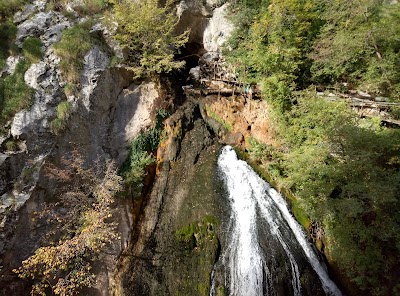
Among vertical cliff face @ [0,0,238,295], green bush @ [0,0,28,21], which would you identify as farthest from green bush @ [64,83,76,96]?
green bush @ [0,0,28,21]

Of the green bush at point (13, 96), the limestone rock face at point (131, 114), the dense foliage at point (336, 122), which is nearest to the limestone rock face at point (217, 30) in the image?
→ the dense foliage at point (336, 122)

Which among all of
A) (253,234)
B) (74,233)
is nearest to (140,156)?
(74,233)

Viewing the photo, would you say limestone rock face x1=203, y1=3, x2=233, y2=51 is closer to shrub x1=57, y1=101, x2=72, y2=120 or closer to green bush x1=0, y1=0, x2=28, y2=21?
green bush x1=0, y1=0, x2=28, y2=21

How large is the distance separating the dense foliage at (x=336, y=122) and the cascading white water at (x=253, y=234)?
0.79m

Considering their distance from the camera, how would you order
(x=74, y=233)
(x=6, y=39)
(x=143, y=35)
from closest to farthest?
(x=74, y=233) < (x=6, y=39) < (x=143, y=35)

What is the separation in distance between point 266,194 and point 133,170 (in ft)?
19.3

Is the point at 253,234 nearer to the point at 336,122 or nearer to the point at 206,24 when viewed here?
the point at 336,122

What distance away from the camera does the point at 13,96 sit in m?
9.48

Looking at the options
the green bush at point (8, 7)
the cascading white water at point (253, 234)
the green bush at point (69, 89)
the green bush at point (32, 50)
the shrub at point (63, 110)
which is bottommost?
the cascading white water at point (253, 234)

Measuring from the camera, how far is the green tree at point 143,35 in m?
11.8

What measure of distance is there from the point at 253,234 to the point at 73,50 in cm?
1125

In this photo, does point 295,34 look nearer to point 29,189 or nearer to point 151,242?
point 151,242

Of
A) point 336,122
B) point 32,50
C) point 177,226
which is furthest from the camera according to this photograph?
point 32,50

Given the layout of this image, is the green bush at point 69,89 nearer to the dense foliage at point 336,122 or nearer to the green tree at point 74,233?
the green tree at point 74,233
